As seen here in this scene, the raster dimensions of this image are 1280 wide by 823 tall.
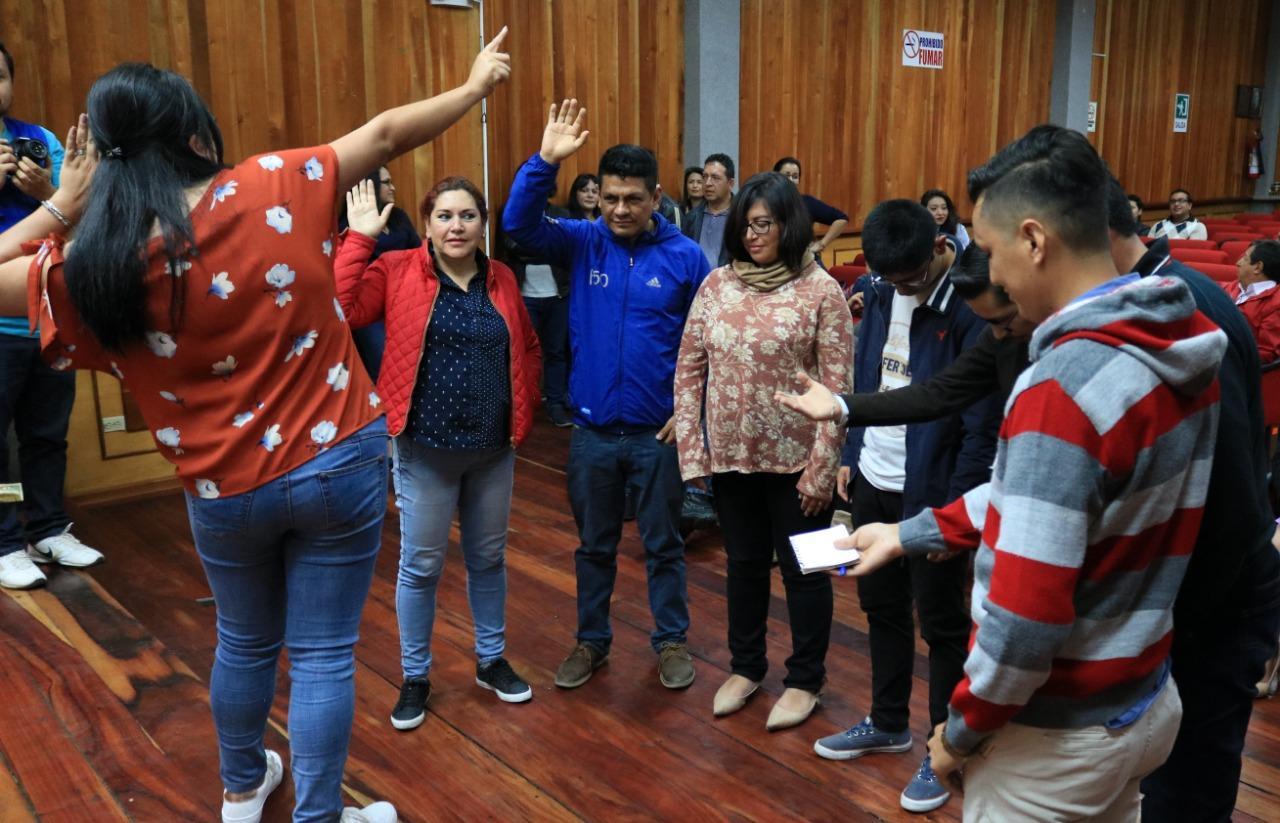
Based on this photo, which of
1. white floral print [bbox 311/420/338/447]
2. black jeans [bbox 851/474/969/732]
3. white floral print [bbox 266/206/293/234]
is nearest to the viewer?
white floral print [bbox 266/206/293/234]

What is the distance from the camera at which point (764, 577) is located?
2951mm

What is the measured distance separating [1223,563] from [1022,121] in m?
9.94

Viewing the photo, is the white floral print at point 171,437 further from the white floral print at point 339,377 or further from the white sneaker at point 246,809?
the white sneaker at point 246,809

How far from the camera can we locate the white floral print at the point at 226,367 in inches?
70.4

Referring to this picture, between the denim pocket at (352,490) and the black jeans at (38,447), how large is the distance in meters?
2.61

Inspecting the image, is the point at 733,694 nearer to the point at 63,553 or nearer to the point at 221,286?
the point at 221,286

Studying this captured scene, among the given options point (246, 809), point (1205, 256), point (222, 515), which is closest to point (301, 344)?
point (222, 515)

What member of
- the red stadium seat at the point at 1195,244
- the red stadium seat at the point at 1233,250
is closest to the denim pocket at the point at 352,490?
the red stadium seat at the point at 1233,250

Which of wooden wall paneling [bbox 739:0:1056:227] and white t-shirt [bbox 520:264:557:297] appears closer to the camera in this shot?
white t-shirt [bbox 520:264:557:297]

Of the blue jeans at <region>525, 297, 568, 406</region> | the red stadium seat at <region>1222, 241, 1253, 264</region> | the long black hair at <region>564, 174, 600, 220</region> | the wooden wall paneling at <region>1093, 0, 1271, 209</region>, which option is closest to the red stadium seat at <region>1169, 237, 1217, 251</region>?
the red stadium seat at <region>1222, 241, 1253, 264</region>

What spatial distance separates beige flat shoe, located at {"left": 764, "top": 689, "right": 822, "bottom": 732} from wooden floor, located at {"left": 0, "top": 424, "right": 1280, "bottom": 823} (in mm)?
32

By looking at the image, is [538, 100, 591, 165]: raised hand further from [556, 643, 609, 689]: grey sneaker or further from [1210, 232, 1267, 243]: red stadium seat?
[1210, 232, 1267, 243]: red stadium seat

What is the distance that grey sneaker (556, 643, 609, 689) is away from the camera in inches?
122

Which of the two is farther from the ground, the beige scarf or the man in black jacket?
the beige scarf
